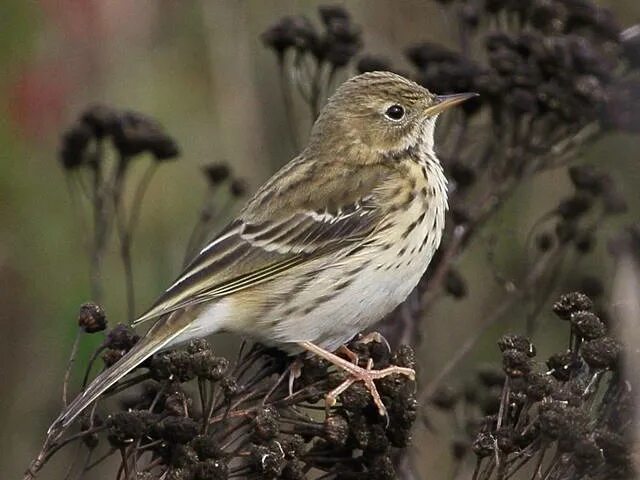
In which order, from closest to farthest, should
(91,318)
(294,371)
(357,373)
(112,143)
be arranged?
(91,318) < (294,371) < (357,373) < (112,143)

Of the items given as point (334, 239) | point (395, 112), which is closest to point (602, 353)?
point (334, 239)

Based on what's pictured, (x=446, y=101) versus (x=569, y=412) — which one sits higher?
(x=446, y=101)

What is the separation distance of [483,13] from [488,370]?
1874 millimetres

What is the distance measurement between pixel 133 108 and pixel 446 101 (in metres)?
2.63

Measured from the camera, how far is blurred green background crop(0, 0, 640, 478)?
24.3 ft

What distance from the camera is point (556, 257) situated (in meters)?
6.77

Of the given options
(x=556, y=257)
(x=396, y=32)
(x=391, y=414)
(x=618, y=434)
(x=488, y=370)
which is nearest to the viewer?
(x=618, y=434)

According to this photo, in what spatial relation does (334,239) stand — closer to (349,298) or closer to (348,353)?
(349,298)

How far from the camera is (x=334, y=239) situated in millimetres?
6125

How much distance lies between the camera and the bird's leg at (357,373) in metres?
4.98

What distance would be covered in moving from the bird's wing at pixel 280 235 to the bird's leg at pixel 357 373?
430 millimetres

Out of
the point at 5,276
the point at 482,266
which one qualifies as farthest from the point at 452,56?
the point at 5,276

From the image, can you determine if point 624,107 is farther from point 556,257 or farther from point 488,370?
point 488,370

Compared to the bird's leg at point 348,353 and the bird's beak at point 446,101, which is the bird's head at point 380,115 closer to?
the bird's beak at point 446,101
